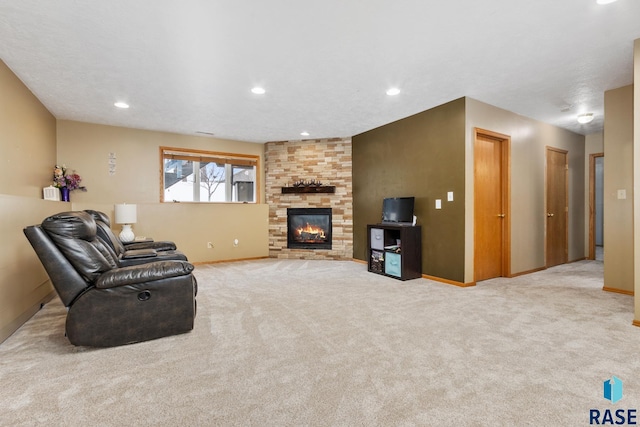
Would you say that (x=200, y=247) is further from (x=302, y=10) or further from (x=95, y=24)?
(x=302, y=10)

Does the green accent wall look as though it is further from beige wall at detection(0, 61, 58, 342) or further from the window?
beige wall at detection(0, 61, 58, 342)

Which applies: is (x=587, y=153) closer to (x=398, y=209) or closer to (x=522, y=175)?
(x=522, y=175)

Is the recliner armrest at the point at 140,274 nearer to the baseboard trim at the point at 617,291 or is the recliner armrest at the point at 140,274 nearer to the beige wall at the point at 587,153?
the baseboard trim at the point at 617,291

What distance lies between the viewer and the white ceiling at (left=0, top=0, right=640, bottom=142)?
2244 mm

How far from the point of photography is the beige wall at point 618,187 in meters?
3.76

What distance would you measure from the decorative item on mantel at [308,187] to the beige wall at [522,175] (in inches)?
113

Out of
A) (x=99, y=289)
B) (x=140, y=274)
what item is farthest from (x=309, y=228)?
(x=99, y=289)

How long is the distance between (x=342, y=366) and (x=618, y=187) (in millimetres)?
4334

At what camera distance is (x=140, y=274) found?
2330 mm

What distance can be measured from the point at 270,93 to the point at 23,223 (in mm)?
2897

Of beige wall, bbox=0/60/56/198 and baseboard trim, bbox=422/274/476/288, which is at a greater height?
beige wall, bbox=0/60/56/198

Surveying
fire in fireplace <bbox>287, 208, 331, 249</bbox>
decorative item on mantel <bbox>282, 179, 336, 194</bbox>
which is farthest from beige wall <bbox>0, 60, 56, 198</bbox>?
fire in fireplace <bbox>287, 208, 331, 249</bbox>

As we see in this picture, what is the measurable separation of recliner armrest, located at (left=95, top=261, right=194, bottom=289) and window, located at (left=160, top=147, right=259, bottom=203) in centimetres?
365

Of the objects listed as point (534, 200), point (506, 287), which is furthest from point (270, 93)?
point (534, 200)
